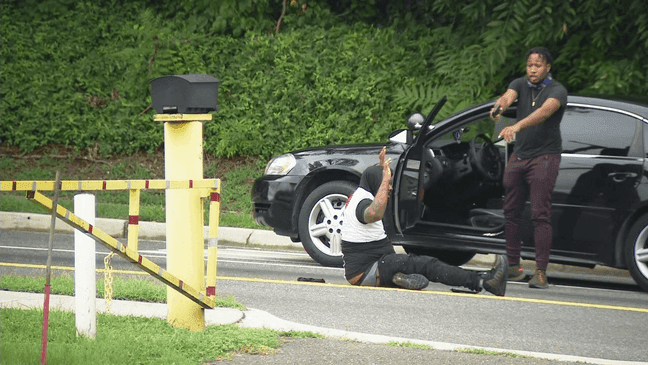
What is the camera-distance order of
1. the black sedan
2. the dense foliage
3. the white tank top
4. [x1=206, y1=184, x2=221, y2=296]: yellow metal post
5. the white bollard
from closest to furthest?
the white bollard
[x1=206, y1=184, x2=221, y2=296]: yellow metal post
the white tank top
the black sedan
the dense foliage

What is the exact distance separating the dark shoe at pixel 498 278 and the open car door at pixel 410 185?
4.64 ft

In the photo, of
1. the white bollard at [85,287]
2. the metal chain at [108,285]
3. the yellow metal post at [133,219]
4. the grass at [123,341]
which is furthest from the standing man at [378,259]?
the white bollard at [85,287]

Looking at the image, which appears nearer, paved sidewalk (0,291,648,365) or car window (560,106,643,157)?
paved sidewalk (0,291,648,365)

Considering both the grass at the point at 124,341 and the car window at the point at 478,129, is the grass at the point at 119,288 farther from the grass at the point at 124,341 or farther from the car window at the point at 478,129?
the car window at the point at 478,129

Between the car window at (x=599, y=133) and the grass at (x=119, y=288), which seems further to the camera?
the car window at (x=599, y=133)

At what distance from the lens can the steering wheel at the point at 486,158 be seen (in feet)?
28.7

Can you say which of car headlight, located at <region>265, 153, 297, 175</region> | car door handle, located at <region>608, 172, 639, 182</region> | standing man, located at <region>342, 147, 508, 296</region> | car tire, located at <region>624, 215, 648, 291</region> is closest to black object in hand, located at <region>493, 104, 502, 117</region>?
car door handle, located at <region>608, 172, 639, 182</region>

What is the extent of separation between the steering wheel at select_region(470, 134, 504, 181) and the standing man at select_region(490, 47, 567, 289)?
1.44 feet

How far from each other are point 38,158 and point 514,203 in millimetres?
10130

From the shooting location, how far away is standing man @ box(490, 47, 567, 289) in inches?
316

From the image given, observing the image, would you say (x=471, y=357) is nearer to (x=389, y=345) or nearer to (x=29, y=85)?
(x=389, y=345)

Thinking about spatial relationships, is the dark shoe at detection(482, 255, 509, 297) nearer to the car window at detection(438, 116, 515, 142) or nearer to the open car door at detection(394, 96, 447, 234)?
the open car door at detection(394, 96, 447, 234)

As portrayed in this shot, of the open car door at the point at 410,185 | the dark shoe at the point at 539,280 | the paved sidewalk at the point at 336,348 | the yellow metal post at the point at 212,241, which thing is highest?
the open car door at the point at 410,185

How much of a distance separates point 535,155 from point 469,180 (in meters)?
0.80
